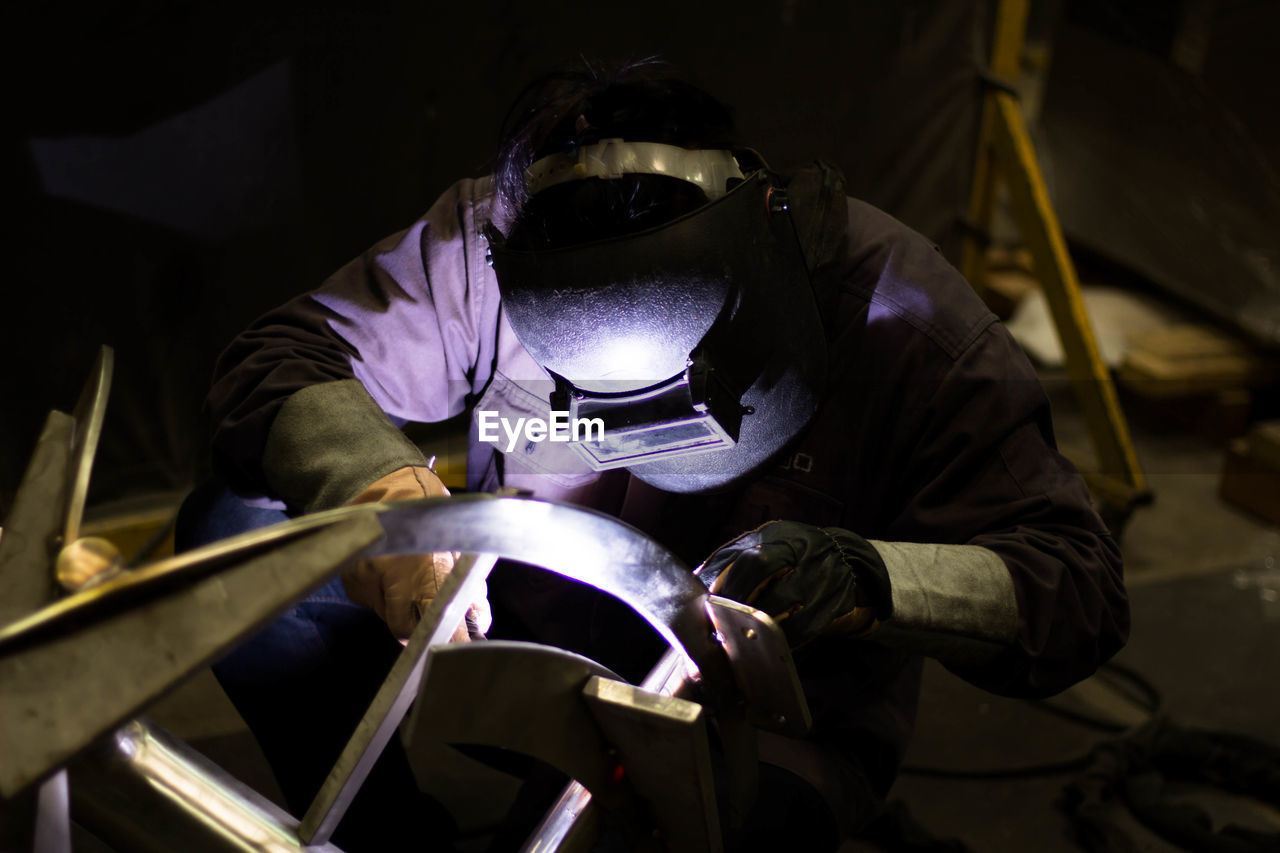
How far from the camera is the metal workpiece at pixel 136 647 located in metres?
0.55

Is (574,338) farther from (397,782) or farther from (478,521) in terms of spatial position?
(397,782)

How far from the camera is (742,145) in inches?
38.3

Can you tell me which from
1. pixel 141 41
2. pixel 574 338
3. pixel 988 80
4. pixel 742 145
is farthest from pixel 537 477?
pixel 988 80

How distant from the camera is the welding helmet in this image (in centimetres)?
88

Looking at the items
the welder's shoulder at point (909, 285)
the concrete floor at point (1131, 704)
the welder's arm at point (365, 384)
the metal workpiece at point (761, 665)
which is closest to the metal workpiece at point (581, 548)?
the metal workpiece at point (761, 665)

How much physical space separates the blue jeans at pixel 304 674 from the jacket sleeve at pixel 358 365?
0.37ft

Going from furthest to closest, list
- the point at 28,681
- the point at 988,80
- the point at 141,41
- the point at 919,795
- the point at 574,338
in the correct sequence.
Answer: the point at 988,80 < the point at 919,795 < the point at 141,41 < the point at 574,338 < the point at 28,681

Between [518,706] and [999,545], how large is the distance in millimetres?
517

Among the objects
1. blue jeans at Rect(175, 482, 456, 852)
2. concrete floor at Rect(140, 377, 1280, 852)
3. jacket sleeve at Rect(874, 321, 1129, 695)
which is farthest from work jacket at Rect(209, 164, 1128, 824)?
concrete floor at Rect(140, 377, 1280, 852)

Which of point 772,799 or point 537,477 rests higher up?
point 537,477

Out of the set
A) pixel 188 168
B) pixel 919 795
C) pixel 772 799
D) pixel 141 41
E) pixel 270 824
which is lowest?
pixel 919 795

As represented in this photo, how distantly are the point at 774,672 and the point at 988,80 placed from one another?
5.50 feet

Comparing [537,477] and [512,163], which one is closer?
[512,163]

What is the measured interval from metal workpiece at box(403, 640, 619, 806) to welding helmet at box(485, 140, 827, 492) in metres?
0.26
